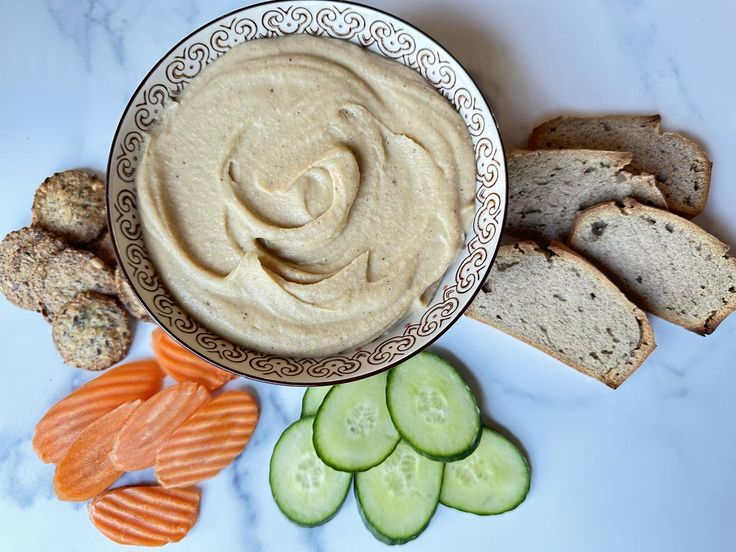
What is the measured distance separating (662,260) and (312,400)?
5.77 ft

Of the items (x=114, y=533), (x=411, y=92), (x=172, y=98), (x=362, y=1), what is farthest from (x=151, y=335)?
(x=362, y=1)

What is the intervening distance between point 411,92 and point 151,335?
1.69 meters

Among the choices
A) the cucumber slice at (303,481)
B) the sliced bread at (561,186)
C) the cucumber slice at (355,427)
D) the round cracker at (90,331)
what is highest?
the sliced bread at (561,186)

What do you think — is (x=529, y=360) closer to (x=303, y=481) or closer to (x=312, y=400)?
(x=312, y=400)

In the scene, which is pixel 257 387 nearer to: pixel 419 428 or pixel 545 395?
pixel 419 428

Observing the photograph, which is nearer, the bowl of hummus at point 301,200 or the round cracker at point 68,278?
the bowl of hummus at point 301,200

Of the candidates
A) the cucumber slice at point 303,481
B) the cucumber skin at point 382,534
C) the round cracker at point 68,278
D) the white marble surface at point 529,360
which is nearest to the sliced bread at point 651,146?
the white marble surface at point 529,360

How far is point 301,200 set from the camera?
8.51 ft

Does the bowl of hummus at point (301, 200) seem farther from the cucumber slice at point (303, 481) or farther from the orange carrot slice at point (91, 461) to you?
the orange carrot slice at point (91, 461)

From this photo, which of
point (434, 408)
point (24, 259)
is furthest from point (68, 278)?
point (434, 408)

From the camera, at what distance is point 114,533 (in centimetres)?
317

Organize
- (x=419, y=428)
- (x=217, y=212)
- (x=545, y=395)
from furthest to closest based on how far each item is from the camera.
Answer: (x=545, y=395) → (x=419, y=428) → (x=217, y=212)

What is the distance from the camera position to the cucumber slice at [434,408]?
3.05m

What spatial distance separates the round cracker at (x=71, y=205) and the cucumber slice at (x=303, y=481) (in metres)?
1.36
